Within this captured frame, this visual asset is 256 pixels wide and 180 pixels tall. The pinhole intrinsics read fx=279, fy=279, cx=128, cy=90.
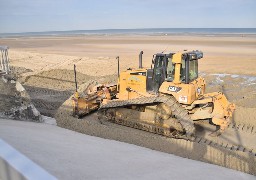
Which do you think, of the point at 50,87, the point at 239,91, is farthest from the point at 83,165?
the point at 50,87

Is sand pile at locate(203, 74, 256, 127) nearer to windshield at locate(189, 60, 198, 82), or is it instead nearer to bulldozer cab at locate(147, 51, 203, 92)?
windshield at locate(189, 60, 198, 82)

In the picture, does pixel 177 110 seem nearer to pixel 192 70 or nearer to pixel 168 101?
pixel 168 101

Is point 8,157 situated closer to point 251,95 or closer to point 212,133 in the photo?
point 212,133

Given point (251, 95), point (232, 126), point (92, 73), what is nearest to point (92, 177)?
point (232, 126)

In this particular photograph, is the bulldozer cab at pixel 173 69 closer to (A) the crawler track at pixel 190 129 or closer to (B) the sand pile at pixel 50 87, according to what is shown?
(A) the crawler track at pixel 190 129

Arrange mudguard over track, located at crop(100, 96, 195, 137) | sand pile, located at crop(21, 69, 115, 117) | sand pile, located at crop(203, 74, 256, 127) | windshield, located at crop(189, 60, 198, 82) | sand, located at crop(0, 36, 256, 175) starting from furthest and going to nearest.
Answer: sand pile, located at crop(21, 69, 115, 117) → sand pile, located at crop(203, 74, 256, 127) → windshield, located at crop(189, 60, 198, 82) → mudguard over track, located at crop(100, 96, 195, 137) → sand, located at crop(0, 36, 256, 175)

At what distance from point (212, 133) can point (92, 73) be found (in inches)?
522

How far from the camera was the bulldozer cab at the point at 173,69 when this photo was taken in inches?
325

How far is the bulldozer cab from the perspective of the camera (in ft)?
27.1

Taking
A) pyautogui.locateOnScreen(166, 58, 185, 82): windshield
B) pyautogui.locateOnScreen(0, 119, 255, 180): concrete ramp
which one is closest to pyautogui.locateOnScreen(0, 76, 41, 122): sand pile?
pyautogui.locateOnScreen(166, 58, 185, 82): windshield

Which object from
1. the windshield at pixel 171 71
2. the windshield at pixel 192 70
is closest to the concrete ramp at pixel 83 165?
the windshield at pixel 171 71

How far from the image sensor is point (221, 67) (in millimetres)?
22359

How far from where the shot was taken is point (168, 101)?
820 centimetres

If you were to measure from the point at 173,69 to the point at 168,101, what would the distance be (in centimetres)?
104
